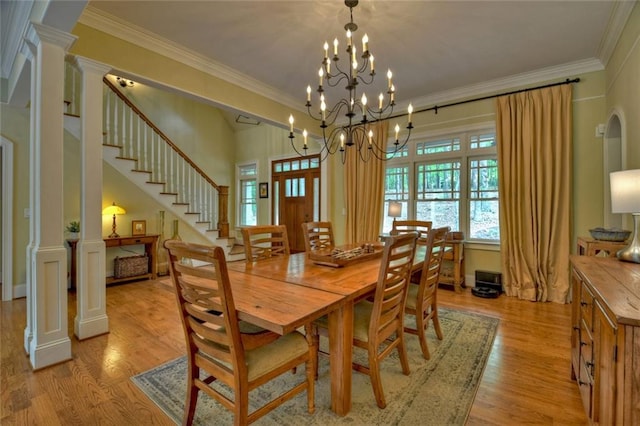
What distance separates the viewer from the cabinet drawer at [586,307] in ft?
4.65

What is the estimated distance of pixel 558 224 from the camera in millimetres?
3619

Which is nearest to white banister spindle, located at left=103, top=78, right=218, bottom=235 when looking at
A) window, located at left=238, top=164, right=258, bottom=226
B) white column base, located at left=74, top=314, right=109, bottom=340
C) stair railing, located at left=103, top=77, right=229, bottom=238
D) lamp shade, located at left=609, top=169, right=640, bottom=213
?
stair railing, located at left=103, top=77, right=229, bottom=238

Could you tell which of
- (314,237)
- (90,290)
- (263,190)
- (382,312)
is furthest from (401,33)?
(263,190)

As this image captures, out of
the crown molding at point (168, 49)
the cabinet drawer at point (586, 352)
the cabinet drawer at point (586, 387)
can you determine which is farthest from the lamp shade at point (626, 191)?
the crown molding at point (168, 49)

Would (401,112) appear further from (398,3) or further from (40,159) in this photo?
(40,159)

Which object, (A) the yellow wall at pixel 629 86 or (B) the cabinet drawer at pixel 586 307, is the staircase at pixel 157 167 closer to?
(B) the cabinet drawer at pixel 586 307

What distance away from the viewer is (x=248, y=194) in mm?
7551

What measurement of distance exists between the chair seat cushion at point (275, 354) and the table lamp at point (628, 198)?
6.46ft

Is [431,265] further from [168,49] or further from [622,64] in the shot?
[168,49]

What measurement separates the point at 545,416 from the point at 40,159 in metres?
3.72

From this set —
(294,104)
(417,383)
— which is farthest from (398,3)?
(417,383)

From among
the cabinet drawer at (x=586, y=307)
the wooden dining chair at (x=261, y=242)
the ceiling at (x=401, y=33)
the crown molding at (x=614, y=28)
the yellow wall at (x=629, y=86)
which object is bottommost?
the cabinet drawer at (x=586, y=307)

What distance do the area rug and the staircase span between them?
352cm

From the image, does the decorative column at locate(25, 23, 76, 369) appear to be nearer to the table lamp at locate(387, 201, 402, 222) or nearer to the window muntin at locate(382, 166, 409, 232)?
the table lamp at locate(387, 201, 402, 222)
